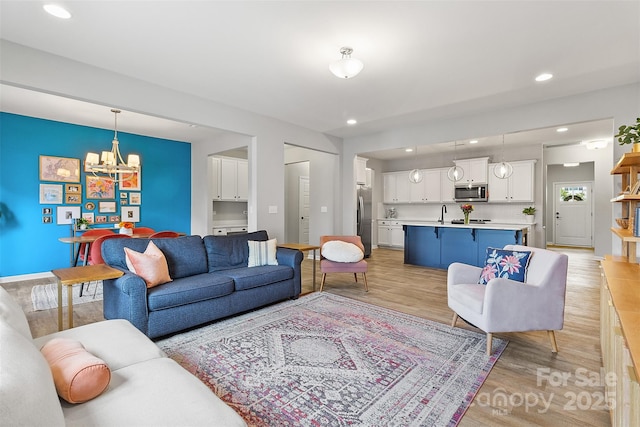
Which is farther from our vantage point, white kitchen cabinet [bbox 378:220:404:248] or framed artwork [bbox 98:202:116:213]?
white kitchen cabinet [bbox 378:220:404:248]

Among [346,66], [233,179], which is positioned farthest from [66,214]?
[346,66]

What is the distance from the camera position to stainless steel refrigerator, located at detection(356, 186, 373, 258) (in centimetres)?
738

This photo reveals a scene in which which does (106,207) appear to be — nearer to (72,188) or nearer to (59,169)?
(72,188)

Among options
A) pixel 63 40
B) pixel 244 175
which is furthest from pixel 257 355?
pixel 244 175

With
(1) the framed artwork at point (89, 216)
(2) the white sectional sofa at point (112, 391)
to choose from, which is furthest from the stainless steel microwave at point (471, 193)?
(1) the framed artwork at point (89, 216)

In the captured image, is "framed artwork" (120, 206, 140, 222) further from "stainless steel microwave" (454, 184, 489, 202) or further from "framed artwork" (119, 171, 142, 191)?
"stainless steel microwave" (454, 184, 489, 202)

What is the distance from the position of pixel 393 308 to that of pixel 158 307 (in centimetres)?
249

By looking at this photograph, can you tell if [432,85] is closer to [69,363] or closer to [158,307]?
[158,307]

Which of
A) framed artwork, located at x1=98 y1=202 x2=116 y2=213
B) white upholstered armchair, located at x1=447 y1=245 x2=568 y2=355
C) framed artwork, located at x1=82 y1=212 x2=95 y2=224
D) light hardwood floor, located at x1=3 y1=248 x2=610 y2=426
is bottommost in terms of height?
light hardwood floor, located at x1=3 y1=248 x2=610 y2=426

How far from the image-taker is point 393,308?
3631mm

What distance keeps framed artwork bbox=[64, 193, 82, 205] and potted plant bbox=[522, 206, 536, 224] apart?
921cm

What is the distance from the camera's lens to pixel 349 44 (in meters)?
2.81

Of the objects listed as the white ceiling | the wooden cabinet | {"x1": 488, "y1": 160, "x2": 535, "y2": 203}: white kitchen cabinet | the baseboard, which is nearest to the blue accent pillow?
the wooden cabinet

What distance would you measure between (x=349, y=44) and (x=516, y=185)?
20.3 ft
